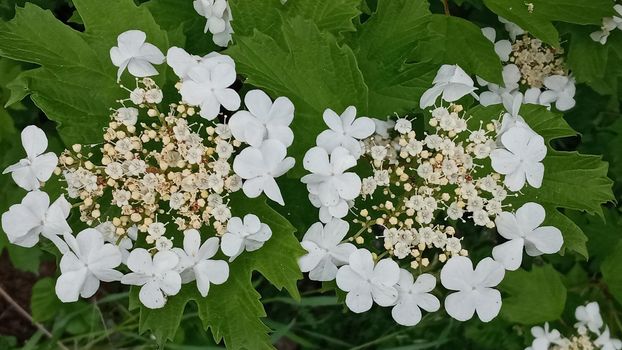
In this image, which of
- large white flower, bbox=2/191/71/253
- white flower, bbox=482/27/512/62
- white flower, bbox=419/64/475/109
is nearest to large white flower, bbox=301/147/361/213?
white flower, bbox=419/64/475/109

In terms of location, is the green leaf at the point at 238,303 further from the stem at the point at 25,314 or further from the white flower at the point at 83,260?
the stem at the point at 25,314

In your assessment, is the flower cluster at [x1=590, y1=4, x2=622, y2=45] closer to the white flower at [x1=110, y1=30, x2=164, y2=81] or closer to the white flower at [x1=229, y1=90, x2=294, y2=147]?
the white flower at [x1=229, y1=90, x2=294, y2=147]

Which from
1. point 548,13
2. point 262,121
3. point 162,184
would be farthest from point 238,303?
point 548,13

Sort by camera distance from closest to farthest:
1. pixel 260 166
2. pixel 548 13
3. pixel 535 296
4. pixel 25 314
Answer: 1. pixel 260 166
2. pixel 548 13
3. pixel 535 296
4. pixel 25 314

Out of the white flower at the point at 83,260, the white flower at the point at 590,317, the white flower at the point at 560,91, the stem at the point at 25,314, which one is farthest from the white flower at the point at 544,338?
the stem at the point at 25,314

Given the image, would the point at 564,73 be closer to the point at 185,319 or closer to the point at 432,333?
the point at 432,333

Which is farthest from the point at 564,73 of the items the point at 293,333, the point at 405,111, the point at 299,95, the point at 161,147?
the point at 293,333

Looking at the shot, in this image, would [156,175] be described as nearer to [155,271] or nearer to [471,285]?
[155,271]
